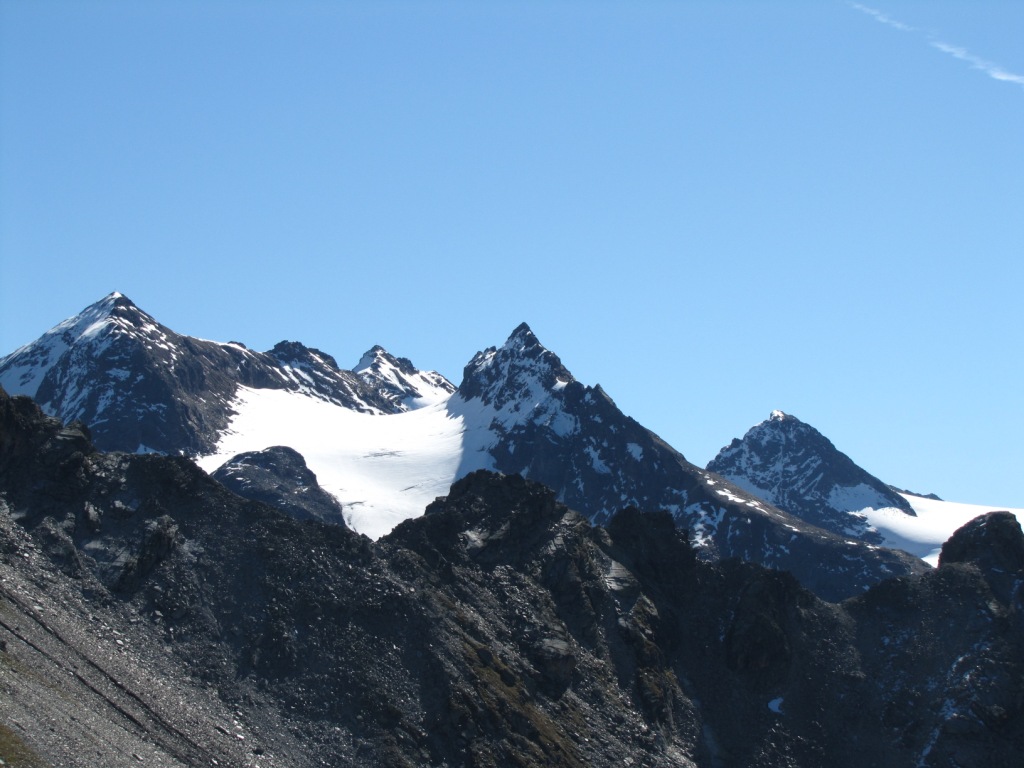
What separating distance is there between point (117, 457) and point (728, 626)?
79892mm

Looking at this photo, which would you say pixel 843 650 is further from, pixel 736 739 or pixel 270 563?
pixel 270 563

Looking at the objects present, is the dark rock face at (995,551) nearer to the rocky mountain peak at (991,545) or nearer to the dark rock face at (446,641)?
the rocky mountain peak at (991,545)

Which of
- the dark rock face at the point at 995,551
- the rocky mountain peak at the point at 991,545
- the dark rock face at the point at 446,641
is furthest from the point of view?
the rocky mountain peak at the point at 991,545

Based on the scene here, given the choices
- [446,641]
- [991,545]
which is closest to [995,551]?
[991,545]

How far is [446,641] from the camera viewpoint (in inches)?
5846

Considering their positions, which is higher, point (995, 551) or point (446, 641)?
point (995, 551)

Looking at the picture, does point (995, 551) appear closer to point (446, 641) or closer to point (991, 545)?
point (991, 545)

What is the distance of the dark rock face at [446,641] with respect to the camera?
415ft

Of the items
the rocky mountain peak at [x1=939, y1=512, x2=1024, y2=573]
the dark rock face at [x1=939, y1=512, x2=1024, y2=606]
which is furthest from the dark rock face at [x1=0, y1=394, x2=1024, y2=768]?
the dark rock face at [x1=939, y1=512, x2=1024, y2=606]

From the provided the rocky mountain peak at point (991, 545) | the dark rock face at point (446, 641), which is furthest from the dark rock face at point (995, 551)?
the dark rock face at point (446, 641)

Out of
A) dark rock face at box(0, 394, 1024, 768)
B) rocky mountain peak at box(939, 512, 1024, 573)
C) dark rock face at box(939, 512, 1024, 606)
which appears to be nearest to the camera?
dark rock face at box(0, 394, 1024, 768)

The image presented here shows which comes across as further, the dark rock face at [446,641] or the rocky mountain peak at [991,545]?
the rocky mountain peak at [991,545]

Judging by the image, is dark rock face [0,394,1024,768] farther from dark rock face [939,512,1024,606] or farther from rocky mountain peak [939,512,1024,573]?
dark rock face [939,512,1024,606]

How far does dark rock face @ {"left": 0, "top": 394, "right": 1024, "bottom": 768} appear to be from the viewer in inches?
4985
